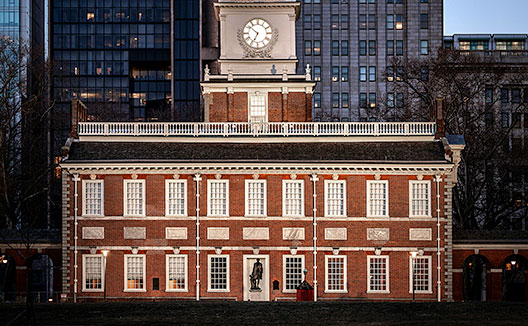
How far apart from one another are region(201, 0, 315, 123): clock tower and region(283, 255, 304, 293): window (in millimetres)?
9794

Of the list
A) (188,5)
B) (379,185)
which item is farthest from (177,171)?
(188,5)

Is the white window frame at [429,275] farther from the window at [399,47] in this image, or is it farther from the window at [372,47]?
the window at [372,47]

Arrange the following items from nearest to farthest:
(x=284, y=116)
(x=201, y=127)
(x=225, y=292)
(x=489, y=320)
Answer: (x=489, y=320) → (x=225, y=292) → (x=201, y=127) → (x=284, y=116)

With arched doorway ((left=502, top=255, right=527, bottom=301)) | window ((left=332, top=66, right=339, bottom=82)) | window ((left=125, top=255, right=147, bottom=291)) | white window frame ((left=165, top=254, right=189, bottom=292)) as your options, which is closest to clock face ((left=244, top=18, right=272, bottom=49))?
white window frame ((left=165, top=254, right=189, bottom=292))

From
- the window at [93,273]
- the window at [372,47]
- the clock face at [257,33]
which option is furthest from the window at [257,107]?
the window at [372,47]

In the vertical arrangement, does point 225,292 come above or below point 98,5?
below

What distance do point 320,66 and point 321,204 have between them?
78.9 meters

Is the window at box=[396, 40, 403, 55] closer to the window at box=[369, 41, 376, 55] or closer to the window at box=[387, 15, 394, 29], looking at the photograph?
the window at box=[387, 15, 394, 29]

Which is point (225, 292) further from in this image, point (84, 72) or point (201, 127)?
point (84, 72)

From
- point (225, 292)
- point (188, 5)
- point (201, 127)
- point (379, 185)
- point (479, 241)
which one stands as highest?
point (188, 5)

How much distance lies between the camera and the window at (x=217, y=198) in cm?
4356

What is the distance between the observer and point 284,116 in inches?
1955

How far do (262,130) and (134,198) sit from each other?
28.8 feet

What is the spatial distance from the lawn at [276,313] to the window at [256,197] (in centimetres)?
989
